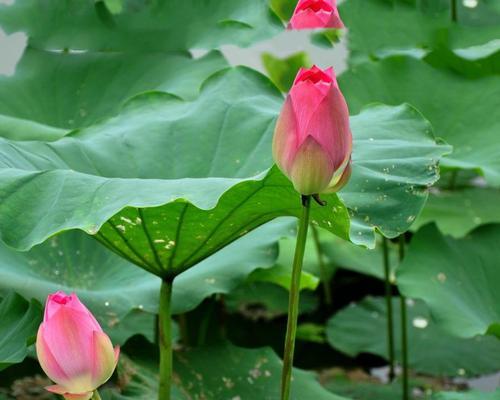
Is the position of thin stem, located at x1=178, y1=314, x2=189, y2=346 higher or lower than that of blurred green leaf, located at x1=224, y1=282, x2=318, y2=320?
lower

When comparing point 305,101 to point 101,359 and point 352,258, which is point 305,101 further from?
point 352,258

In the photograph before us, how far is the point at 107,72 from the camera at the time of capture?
6.41 ft

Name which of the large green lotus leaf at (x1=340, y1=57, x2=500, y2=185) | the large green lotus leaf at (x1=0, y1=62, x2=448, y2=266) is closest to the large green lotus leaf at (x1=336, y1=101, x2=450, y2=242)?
the large green lotus leaf at (x1=0, y1=62, x2=448, y2=266)

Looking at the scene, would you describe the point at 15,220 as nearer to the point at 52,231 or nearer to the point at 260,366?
the point at 52,231

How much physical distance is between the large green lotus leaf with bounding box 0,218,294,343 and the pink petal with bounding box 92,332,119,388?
44cm

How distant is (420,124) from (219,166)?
9.8 inches

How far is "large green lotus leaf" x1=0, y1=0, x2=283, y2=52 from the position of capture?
2.00 metres

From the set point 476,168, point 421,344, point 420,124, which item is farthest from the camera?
point 421,344

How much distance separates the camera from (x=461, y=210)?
8.15 feet

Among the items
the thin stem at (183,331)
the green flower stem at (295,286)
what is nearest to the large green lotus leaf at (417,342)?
the thin stem at (183,331)

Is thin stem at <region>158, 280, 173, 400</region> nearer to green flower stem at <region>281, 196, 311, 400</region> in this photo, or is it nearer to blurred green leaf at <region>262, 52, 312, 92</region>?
green flower stem at <region>281, 196, 311, 400</region>

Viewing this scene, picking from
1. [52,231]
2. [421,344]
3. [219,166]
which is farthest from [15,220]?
[421,344]

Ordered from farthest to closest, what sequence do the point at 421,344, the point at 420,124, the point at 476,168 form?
the point at 421,344
the point at 476,168
the point at 420,124

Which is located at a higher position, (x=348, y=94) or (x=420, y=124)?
(x=348, y=94)
